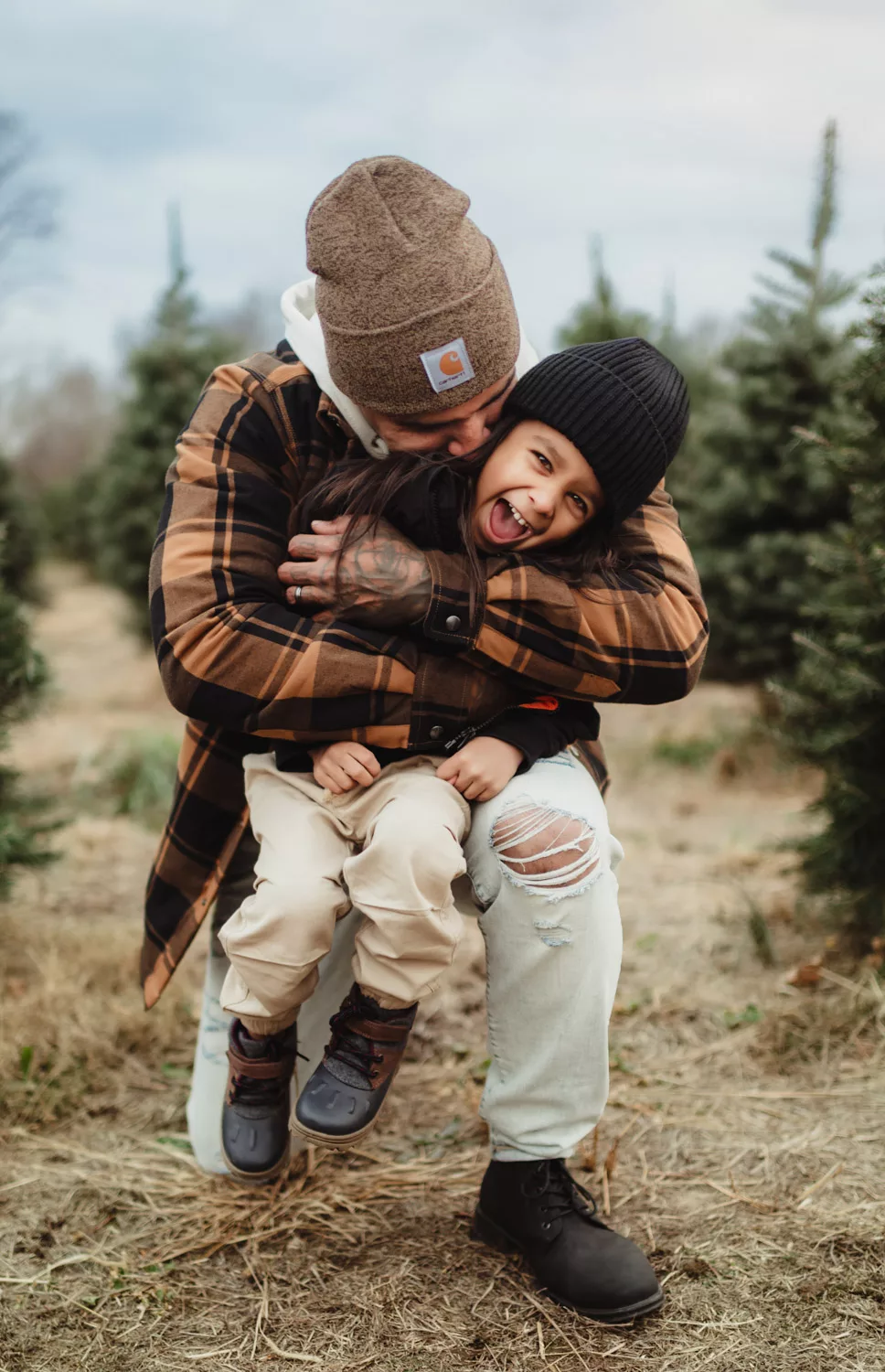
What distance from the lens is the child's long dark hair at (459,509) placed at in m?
1.98

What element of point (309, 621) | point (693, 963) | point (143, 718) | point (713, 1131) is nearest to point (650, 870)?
point (693, 963)

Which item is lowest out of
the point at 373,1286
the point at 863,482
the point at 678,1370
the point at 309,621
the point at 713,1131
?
the point at 713,1131

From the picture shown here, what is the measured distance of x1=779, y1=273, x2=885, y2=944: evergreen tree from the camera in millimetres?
3098

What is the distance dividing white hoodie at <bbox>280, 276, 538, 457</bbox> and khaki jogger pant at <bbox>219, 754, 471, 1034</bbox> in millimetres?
620

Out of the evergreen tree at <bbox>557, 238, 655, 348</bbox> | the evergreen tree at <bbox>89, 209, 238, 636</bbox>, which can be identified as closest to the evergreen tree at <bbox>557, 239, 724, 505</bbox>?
the evergreen tree at <bbox>557, 238, 655, 348</bbox>

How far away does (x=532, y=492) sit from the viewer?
2.00 meters

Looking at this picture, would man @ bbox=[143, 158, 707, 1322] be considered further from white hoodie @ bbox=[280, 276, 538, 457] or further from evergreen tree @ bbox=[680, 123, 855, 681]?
evergreen tree @ bbox=[680, 123, 855, 681]

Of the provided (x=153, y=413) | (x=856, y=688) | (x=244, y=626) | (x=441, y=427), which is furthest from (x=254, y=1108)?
(x=153, y=413)

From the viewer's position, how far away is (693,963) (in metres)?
3.50

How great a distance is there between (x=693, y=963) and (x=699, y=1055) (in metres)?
0.62

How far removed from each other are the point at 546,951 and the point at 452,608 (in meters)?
0.59

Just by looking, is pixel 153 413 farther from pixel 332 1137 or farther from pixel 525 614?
pixel 332 1137

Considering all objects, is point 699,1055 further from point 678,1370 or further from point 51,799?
point 51,799

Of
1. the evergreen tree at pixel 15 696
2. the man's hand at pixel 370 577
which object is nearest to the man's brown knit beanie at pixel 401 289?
the man's hand at pixel 370 577
